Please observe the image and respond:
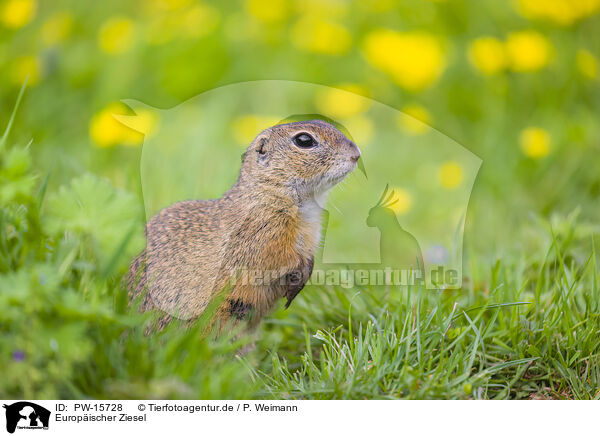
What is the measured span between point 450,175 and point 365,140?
2.24 ft

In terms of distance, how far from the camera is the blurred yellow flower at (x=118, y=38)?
5.48 meters

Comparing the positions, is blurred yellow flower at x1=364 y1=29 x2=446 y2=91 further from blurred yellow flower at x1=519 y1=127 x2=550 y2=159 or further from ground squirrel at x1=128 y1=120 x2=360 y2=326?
ground squirrel at x1=128 y1=120 x2=360 y2=326

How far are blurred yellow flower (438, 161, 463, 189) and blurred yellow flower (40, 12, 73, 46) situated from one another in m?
3.50

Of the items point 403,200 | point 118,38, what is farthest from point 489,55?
point 118,38

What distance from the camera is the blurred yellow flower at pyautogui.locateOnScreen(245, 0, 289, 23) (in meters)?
5.62

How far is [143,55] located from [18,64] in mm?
1040

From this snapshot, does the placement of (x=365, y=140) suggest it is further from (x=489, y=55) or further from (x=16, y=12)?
(x=16, y=12)

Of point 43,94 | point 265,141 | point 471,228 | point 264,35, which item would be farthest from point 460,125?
point 43,94

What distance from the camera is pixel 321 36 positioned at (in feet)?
16.9

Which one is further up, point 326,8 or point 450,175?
point 326,8

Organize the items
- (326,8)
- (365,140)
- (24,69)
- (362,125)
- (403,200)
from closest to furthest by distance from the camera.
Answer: (403,200), (362,125), (365,140), (24,69), (326,8)
